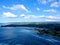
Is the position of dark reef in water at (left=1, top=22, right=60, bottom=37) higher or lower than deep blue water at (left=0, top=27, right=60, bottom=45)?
higher

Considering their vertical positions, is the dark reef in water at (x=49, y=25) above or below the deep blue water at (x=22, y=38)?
above

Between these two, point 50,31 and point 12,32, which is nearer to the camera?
point 50,31

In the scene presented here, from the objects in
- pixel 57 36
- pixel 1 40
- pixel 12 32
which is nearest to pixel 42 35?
pixel 57 36

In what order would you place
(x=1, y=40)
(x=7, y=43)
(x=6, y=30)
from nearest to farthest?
1. (x=7, y=43)
2. (x=1, y=40)
3. (x=6, y=30)

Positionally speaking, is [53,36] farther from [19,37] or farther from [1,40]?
[1,40]

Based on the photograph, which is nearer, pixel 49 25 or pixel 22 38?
pixel 49 25

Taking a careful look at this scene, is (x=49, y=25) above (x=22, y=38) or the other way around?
above

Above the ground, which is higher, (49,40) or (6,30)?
(6,30)

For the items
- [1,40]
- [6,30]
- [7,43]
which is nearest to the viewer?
[7,43]
